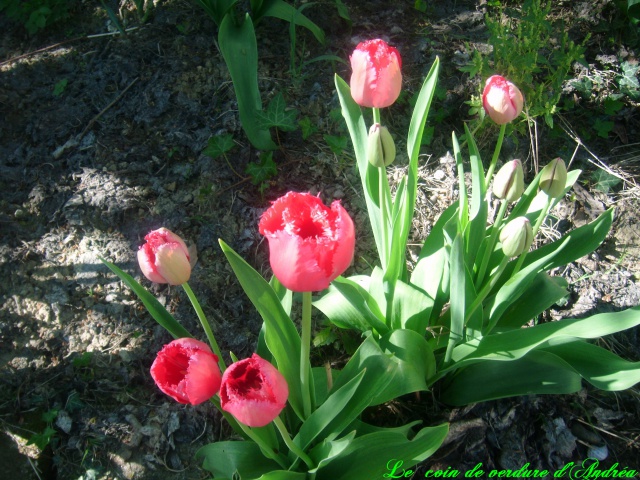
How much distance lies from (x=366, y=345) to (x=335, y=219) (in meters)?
0.42

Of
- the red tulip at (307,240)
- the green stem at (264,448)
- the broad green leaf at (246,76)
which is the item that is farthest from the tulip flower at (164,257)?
the broad green leaf at (246,76)

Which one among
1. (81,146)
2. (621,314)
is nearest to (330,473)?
(621,314)

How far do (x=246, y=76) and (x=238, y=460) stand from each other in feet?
4.94

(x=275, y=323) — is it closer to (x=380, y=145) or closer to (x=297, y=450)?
(x=297, y=450)

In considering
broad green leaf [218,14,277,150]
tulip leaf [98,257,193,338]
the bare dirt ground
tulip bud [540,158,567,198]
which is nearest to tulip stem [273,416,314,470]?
tulip leaf [98,257,193,338]

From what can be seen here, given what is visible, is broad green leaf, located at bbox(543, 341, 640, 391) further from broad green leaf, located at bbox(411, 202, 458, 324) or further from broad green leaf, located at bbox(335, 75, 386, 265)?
broad green leaf, located at bbox(335, 75, 386, 265)

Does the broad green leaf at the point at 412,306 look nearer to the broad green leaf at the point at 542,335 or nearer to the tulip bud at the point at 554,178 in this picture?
the broad green leaf at the point at 542,335

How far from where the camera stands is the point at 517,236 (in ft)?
4.09

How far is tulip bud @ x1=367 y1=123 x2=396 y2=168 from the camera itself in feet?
4.27

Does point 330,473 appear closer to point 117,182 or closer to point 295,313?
point 295,313

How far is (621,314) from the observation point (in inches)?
51.2

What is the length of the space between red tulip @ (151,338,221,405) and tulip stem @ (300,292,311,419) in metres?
0.20

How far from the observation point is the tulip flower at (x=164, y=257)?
115 centimetres

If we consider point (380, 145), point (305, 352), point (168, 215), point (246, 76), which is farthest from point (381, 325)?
point (246, 76)
